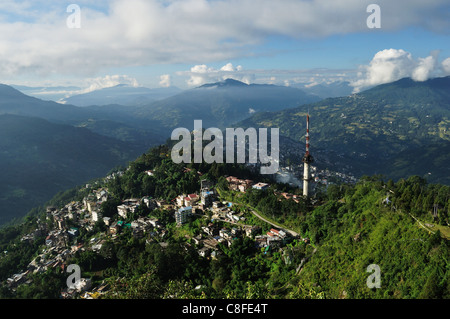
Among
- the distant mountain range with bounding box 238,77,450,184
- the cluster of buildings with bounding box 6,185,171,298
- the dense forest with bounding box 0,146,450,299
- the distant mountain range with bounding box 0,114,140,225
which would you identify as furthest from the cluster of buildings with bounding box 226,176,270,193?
the distant mountain range with bounding box 238,77,450,184

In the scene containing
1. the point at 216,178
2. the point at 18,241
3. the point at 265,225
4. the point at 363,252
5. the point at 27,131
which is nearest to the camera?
the point at 363,252

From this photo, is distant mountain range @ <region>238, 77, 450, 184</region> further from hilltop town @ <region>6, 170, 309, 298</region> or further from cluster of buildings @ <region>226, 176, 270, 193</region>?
hilltop town @ <region>6, 170, 309, 298</region>

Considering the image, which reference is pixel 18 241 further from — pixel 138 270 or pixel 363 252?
pixel 363 252

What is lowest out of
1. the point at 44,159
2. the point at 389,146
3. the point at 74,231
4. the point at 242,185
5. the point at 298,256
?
the point at 74,231

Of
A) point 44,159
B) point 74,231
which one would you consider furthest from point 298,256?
point 44,159

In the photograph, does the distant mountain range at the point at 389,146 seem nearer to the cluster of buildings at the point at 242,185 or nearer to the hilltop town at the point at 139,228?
the cluster of buildings at the point at 242,185

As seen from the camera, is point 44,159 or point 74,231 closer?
point 74,231

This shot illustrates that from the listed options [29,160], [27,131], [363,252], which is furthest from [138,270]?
[27,131]

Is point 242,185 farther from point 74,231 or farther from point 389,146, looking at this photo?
point 389,146
